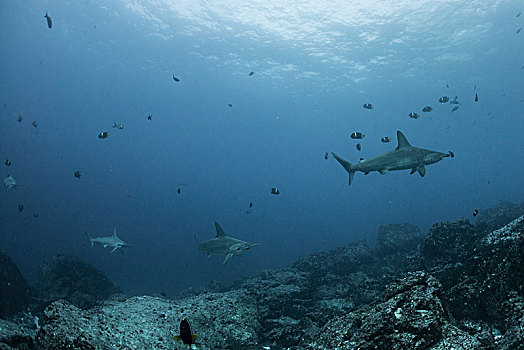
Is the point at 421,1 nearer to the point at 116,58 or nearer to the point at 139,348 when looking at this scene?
the point at 139,348

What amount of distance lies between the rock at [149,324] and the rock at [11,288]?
26.9 ft

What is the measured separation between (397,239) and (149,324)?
16334 mm

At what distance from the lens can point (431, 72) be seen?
44.1 metres

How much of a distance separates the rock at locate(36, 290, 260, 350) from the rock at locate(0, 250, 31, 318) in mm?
8186

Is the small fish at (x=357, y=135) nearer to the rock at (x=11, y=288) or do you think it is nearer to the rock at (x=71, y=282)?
the rock at (x=71, y=282)

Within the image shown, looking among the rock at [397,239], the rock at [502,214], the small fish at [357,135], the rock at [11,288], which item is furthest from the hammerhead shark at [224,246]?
the rock at [502,214]

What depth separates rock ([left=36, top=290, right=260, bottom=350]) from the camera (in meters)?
4.15

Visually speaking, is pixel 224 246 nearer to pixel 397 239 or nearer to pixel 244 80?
pixel 397 239

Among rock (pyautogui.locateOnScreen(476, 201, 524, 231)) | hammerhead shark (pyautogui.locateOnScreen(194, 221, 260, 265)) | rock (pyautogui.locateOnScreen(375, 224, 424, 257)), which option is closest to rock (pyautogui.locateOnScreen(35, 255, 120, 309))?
hammerhead shark (pyautogui.locateOnScreen(194, 221, 260, 265))

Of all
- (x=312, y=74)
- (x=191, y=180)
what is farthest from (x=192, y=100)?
(x=191, y=180)

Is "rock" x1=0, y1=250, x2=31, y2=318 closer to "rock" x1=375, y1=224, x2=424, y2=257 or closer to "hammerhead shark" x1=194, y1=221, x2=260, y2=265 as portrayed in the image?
"hammerhead shark" x1=194, y1=221, x2=260, y2=265

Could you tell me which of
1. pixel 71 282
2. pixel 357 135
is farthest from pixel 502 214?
pixel 71 282

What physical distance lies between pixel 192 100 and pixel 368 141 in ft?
242

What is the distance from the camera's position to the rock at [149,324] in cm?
415
